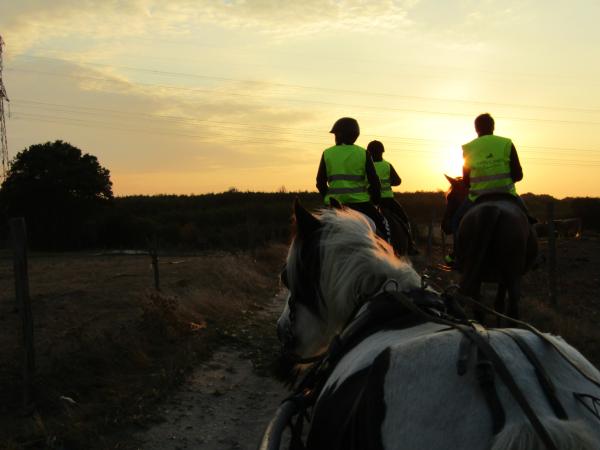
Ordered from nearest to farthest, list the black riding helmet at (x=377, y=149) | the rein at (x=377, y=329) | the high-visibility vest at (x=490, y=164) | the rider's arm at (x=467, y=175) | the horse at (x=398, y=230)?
the rein at (x=377, y=329) < the high-visibility vest at (x=490, y=164) < the rider's arm at (x=467, y=175) < the horse at (x=398, y=230) < the black riding helmet at (x=377, y=149)

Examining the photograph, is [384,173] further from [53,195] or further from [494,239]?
[53,195]

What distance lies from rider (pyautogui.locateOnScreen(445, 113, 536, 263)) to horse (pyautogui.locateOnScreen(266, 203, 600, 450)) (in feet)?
14.7

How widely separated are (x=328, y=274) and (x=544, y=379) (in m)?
1.31

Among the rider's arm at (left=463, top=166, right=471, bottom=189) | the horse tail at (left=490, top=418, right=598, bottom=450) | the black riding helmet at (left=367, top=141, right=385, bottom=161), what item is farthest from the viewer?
the black riding helmet at (left=367, top=141, right=385, bottom=161)

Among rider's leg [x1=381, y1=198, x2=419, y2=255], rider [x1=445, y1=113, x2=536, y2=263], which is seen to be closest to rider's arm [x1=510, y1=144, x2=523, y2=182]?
rider [x1=445, y1=113, x2=536, y2=263]

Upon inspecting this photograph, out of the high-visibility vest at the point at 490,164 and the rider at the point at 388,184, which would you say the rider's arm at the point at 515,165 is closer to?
the high-visibility vest at the point at 490,164

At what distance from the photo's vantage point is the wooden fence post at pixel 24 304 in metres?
6.07

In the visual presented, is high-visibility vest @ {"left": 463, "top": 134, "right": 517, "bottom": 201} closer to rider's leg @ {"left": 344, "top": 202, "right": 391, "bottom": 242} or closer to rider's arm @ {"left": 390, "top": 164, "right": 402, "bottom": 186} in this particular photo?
rider's leg @ {"left": 344, "top": 202, "right": 391, "bottom": 242}

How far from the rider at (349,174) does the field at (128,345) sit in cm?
110

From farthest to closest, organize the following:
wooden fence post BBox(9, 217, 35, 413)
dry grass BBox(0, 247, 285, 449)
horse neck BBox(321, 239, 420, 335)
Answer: wooden fence post BBox(9, 217, 35, 413)
dry grass BBox(0, 247, 285, 449)
horse neck BBox(321, 239, 420, 335)

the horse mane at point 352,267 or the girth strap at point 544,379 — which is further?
the horse mane at point 352,267

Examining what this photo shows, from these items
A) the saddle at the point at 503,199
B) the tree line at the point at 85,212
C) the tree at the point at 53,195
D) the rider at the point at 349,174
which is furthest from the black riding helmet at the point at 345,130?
the tree at the point at 53,195

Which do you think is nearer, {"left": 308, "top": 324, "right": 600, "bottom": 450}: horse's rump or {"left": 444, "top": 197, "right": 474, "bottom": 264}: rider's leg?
{"left": 308, "top": 324, "right": 600, "bottom": 450}: horse's rump

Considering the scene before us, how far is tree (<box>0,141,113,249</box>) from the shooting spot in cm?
4781
